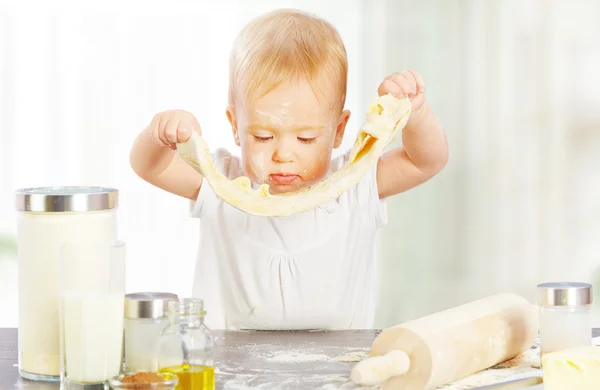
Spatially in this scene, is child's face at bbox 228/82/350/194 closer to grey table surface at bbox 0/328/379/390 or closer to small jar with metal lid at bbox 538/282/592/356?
grey table surface at bbox 0/328/379/390

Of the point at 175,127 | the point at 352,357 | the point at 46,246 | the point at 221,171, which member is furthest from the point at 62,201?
the point at 221,171

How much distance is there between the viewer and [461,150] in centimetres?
323

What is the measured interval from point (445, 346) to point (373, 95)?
2.20m

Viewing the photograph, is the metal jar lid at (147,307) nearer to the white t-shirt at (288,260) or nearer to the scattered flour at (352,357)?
the scattered flour at (352,357)

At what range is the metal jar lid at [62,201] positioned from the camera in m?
1.01

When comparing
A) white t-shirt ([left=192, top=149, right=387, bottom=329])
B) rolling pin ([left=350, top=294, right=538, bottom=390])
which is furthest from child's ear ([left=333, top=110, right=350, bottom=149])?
rolling pin ([left=350, top=294, right=538, bottom=390])

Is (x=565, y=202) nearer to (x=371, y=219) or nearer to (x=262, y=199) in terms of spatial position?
(x=371, y=219)

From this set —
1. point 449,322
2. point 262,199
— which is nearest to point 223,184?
point 262,199

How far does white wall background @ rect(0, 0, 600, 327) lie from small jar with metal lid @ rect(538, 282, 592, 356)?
2.11 metres

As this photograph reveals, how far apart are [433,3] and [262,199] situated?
2065 mm

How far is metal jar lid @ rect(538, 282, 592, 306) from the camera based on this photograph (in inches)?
42.2

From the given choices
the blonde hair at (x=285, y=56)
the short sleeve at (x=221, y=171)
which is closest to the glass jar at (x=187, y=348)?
the blonde hair at (x=285, y=56)

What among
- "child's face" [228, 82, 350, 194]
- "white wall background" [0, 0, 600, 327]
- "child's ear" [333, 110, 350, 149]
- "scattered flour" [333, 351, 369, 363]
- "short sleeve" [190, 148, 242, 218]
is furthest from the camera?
"white wall background" [0, 0, 600, 327]

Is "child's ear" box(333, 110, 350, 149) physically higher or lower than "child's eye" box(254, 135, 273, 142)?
higher
